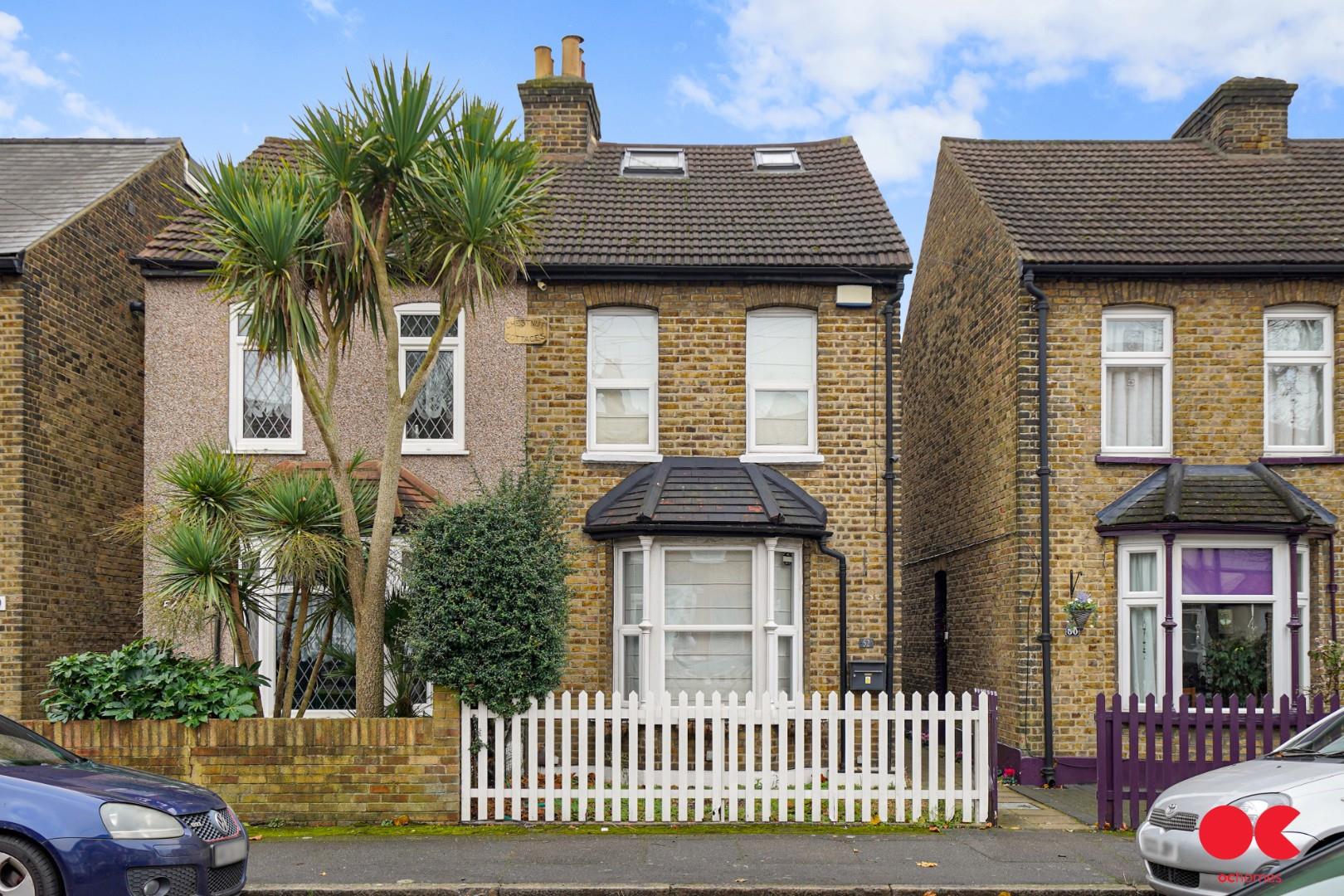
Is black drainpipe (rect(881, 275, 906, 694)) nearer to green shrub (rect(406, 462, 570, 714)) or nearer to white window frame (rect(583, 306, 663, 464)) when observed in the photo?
white window frame (rect(583, 306, 663, 464))

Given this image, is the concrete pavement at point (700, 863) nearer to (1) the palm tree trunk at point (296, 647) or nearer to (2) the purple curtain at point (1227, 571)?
(1) the palm tree trunk at point (296, 647)

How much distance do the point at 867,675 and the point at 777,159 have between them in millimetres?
7337

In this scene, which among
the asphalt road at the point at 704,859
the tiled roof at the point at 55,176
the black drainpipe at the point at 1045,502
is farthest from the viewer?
the tiled roof at the point at 55,176

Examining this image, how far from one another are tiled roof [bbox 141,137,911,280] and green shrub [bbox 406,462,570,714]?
13.6ft

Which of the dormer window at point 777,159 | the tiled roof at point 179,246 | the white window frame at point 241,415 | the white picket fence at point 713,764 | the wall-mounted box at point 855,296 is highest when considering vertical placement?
the dormer window at point 777,159

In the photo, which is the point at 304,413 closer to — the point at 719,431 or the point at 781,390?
the point at 719,431

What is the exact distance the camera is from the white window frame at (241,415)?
43.9 ft

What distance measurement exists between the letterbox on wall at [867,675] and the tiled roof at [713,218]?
4288mm

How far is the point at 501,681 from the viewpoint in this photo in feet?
32.3

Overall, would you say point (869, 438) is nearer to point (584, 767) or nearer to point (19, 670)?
point (584, 767)

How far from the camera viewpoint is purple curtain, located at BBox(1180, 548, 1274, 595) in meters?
13.0

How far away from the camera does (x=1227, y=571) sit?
13.1 m

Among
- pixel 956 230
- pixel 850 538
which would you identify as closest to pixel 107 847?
pixel 850 538

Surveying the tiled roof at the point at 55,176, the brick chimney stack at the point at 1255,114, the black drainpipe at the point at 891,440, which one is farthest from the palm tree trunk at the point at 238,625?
the brick chimney stack at the point at 1255,114
